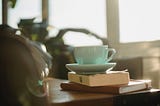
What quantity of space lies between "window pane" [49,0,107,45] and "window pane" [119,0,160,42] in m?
0.18

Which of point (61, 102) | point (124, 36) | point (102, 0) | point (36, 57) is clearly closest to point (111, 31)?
point (124, 36)

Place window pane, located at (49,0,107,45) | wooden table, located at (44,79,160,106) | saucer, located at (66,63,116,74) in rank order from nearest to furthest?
wooden table, located at (44,79,160,106) → saucer, located at (66,63,116,74) → window pane, located at (49,0,107,45)

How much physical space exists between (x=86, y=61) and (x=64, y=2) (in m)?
1.92

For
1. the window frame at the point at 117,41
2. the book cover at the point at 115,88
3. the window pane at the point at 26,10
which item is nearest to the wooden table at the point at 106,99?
the book cover at the point at 115,88

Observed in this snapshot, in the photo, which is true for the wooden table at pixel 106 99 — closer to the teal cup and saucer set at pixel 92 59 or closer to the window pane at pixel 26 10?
the teal cup and saucer set at pixel 92 59

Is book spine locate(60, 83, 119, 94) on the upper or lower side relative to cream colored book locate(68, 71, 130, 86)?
lower

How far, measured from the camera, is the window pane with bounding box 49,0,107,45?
2479mm

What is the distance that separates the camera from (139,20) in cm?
224

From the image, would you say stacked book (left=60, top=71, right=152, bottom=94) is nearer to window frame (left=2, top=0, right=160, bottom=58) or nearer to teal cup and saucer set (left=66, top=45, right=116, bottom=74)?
teal cup and saucer set (left=66, top=45, right=116, bottom=74)

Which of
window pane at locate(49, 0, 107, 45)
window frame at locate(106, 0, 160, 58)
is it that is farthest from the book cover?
window pane at locate(49, 0, 107, 45)

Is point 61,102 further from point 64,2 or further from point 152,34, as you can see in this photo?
point 64,2

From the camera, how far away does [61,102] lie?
745 millimetres

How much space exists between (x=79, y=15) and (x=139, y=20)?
2.00 ft

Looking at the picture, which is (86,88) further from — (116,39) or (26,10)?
(26,10)
